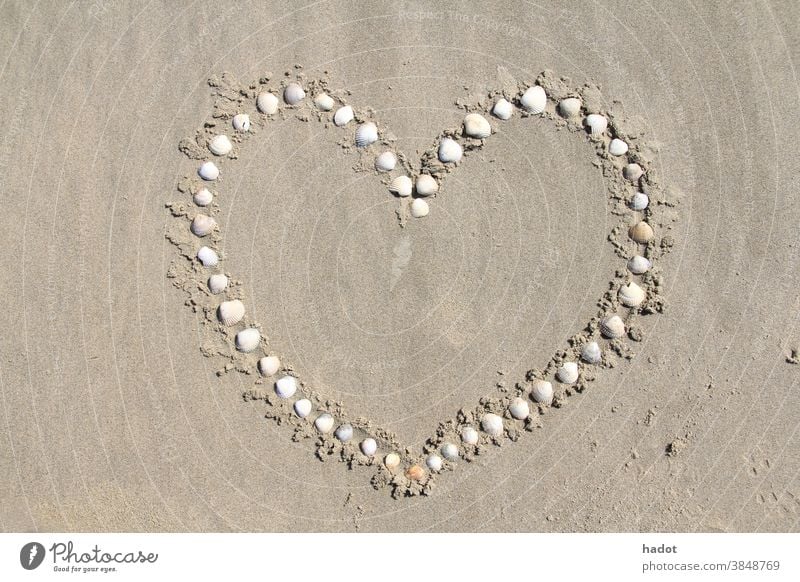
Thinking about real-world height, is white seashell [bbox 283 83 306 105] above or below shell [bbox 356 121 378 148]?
above

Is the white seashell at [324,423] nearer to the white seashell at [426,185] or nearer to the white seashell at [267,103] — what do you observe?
the white seashell at [426,185]

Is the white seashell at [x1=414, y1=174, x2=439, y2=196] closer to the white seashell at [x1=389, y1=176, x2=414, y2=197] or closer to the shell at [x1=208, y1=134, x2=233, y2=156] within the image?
the white seashell at [x1=389, y1=176, x2=414, y2=197]

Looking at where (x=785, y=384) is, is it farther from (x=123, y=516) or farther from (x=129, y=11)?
(x=129, y=11)

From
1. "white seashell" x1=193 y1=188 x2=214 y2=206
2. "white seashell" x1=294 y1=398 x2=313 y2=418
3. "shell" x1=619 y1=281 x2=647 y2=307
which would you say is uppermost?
"white seashell" x1=193 y1=188 x2=214 y2=206

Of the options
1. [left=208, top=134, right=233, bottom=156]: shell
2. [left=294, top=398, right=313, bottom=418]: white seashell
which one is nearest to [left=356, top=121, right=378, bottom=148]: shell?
[left=208, top=134, right=233, bottom=156]: shell

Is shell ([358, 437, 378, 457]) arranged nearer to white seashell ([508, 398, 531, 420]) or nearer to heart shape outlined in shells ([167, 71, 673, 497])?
heart shape outlined in shells ([167, 71, 673, 497])
